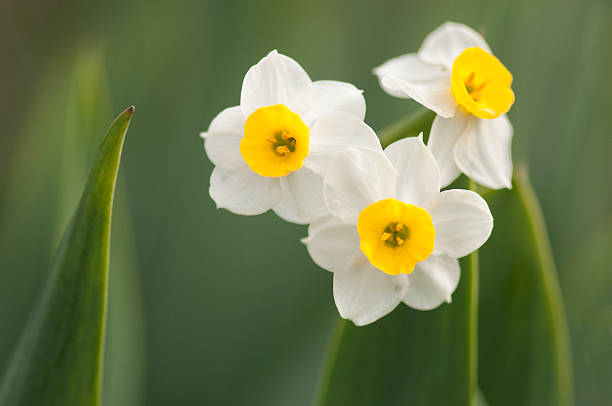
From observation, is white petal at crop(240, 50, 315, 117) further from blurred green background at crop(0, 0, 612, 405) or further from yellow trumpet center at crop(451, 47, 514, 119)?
blurred green background at crop(0, 0, 612, 405)

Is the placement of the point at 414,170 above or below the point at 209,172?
below

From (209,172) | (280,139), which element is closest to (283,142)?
(280,139)

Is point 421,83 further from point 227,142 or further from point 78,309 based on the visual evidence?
point 78,309

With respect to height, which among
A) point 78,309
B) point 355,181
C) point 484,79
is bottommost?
point 78,309

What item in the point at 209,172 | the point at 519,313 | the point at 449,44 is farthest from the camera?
the point at 209,172

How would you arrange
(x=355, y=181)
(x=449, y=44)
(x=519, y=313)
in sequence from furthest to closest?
(x=519, y=313)
(x=449, y=44)
(x=355, y=181)

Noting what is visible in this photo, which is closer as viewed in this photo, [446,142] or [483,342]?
[446,142]

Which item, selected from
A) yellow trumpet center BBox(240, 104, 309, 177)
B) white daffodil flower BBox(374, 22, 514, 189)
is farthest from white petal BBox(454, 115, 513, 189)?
yellow trumpet center BBox(240, 104, 309, 177)

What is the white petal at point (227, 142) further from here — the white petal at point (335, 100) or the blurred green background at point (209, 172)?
the blurred green background at point (209, 172)
